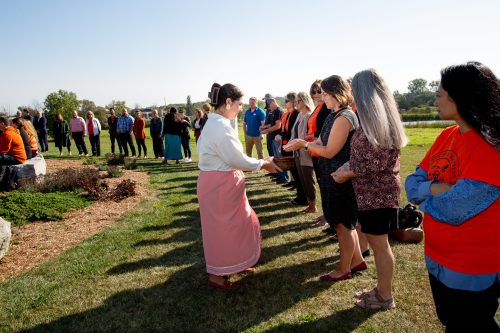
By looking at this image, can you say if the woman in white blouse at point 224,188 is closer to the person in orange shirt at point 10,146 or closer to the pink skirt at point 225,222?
the pink skirt at point 225,222

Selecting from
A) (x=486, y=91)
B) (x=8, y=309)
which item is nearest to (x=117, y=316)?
(x=8, y=309)

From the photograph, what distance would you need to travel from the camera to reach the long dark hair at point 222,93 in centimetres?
408

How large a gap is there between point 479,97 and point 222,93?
2.74 m

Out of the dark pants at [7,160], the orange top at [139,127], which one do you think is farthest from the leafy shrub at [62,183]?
the orange top at [139,127]

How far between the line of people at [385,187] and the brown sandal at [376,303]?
0.01 meters

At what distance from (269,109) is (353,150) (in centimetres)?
786

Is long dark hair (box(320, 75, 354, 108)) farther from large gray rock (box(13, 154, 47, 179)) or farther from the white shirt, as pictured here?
large gray rock (box(13, 154, 47, 179))

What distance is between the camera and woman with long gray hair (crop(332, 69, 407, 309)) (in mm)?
3092

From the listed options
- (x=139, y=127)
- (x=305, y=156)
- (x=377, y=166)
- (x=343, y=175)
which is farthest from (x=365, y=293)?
(x=139, y=127)

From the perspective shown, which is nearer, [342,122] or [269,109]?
[342,122]

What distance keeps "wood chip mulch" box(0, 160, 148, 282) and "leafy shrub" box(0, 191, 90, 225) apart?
192mm

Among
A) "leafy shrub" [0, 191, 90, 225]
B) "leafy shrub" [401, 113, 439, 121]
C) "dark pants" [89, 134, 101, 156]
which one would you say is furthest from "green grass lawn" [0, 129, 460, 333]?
"leafy shrub" [401, 113, 439, 121]

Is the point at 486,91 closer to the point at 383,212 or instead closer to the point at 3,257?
the point at 383,212

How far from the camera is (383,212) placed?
3.39 metres
